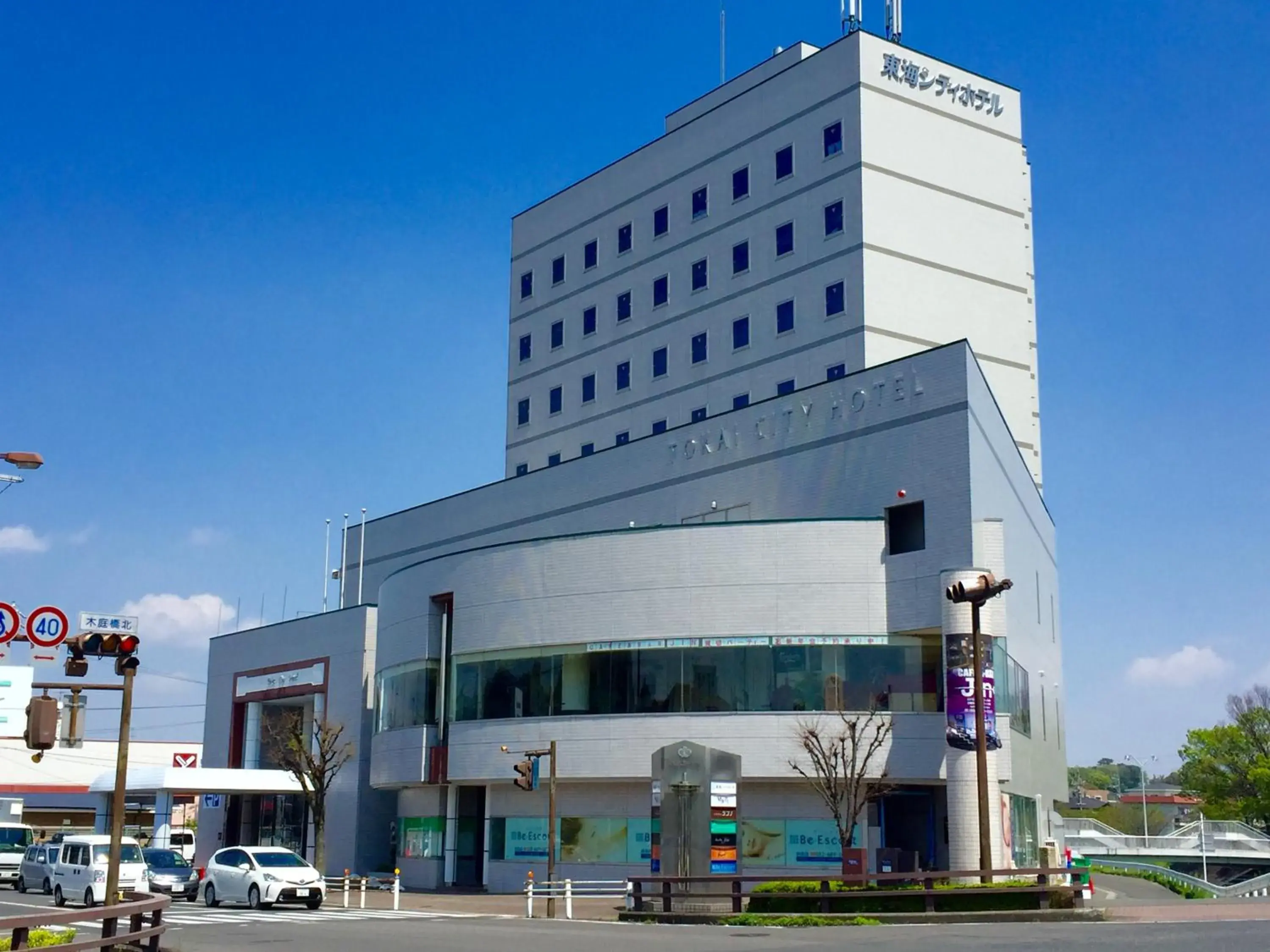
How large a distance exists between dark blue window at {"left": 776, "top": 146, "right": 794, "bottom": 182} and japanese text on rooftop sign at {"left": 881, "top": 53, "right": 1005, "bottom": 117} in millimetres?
4849

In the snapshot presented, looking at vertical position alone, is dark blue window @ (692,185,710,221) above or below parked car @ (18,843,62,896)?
above

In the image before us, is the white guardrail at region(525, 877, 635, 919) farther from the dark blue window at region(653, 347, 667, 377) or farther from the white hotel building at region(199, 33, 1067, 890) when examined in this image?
the dark blue window at region(653, 347, 667, 377)

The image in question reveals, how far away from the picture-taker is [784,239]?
5775 cm

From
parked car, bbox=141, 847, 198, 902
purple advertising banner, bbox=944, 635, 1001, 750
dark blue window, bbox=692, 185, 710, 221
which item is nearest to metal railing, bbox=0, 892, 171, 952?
parked car, bbox=141, 847, 198, 902

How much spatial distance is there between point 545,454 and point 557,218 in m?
12.0

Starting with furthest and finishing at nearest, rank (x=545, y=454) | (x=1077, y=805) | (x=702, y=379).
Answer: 1. (x=1077, y=805)
2. (x=545, y=454)
3. (x=702, y=379)

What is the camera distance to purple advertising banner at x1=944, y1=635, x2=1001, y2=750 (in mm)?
39719

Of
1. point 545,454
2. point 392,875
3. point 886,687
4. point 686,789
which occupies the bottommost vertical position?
point 392,875

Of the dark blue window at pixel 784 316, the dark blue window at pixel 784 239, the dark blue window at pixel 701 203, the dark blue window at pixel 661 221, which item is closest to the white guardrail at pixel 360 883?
the dark blue window at pixel 784 316

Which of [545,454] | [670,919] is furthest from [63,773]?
[670,919]

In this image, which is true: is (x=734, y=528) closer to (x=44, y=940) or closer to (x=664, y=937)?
(x=664, y=937)

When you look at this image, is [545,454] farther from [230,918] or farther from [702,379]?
[230,918]

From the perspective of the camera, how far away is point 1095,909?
30.4 m

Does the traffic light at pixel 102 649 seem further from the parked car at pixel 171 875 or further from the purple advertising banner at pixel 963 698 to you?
the purple advertising banner at pixel 963 698
